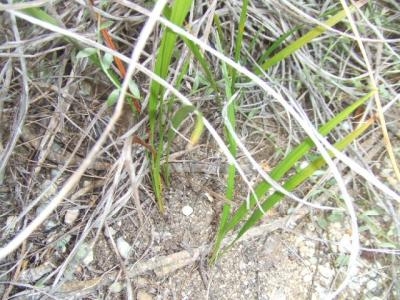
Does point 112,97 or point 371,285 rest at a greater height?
point 112,97

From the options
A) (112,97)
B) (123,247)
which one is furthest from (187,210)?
(112,97)

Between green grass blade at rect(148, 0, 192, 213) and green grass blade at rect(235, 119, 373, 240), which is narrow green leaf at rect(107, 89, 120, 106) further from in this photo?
green grass blade at rect(235, 119, 373, 240)

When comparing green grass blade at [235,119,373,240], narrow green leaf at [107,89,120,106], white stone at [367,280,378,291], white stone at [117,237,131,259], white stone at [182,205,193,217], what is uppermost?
green grass blade at [235,119,373,240]

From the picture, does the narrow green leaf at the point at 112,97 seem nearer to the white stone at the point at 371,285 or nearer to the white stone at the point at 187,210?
the white stone at the point at 187,210

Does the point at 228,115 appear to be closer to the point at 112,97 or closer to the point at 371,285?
the point at 112,97

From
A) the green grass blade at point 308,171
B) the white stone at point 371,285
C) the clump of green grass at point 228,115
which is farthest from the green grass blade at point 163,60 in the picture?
the white stone at point 371,285

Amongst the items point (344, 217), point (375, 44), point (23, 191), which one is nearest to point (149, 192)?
point (23, 191)

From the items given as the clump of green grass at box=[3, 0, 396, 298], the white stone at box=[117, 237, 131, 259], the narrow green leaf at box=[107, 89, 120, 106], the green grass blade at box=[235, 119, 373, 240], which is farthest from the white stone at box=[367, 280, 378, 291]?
the narrow green leaf at box=[107, 89, 120, 106]

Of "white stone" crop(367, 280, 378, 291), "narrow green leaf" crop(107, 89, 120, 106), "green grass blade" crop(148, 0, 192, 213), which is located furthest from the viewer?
"white stone" crop(367, 280, 378, 291)

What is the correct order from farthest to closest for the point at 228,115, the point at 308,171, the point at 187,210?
Result: the point at 187,210, the point at 228,115, the point at 308,171

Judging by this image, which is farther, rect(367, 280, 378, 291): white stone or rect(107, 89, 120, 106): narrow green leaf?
rect(367, 280, 378, 291): white stone

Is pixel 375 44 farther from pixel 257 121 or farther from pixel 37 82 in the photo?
pixel 37 82
